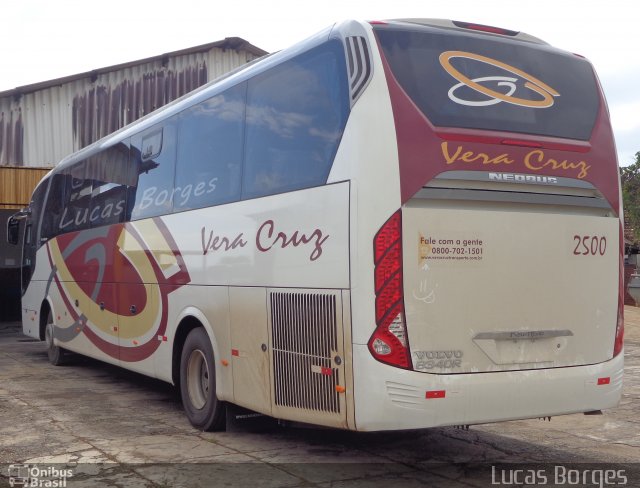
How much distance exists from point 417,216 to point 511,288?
99 centimetres

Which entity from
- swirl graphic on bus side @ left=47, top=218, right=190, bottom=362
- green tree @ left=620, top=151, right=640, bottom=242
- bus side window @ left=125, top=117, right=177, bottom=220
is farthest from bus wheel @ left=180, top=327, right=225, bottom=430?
green tree @ left=620, top=151, right=640, bottom=242

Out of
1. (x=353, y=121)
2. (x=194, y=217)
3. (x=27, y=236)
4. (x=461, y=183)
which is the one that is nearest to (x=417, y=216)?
(x=461, y=183)

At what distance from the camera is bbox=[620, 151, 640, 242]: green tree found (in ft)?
144

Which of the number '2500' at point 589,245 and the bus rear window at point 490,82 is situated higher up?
the bus rear window at point 490,82

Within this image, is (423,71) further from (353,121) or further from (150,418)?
(150,418)

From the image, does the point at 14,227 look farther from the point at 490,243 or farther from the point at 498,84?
the point at 490,243

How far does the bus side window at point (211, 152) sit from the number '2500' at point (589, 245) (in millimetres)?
3074

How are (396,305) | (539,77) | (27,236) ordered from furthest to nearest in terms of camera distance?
(27,236)
(539,77)
(396,305)

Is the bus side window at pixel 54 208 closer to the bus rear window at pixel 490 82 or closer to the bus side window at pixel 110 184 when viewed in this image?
the bus side window at pixel 110 184

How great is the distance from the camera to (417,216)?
6.04m

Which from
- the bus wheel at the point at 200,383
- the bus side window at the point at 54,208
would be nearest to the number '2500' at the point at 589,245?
the bus wheel at the point at 200,383

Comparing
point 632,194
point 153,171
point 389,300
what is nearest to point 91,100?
point 153,171

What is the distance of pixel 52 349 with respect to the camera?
14.4m

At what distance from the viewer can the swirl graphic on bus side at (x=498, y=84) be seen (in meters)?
6.39
